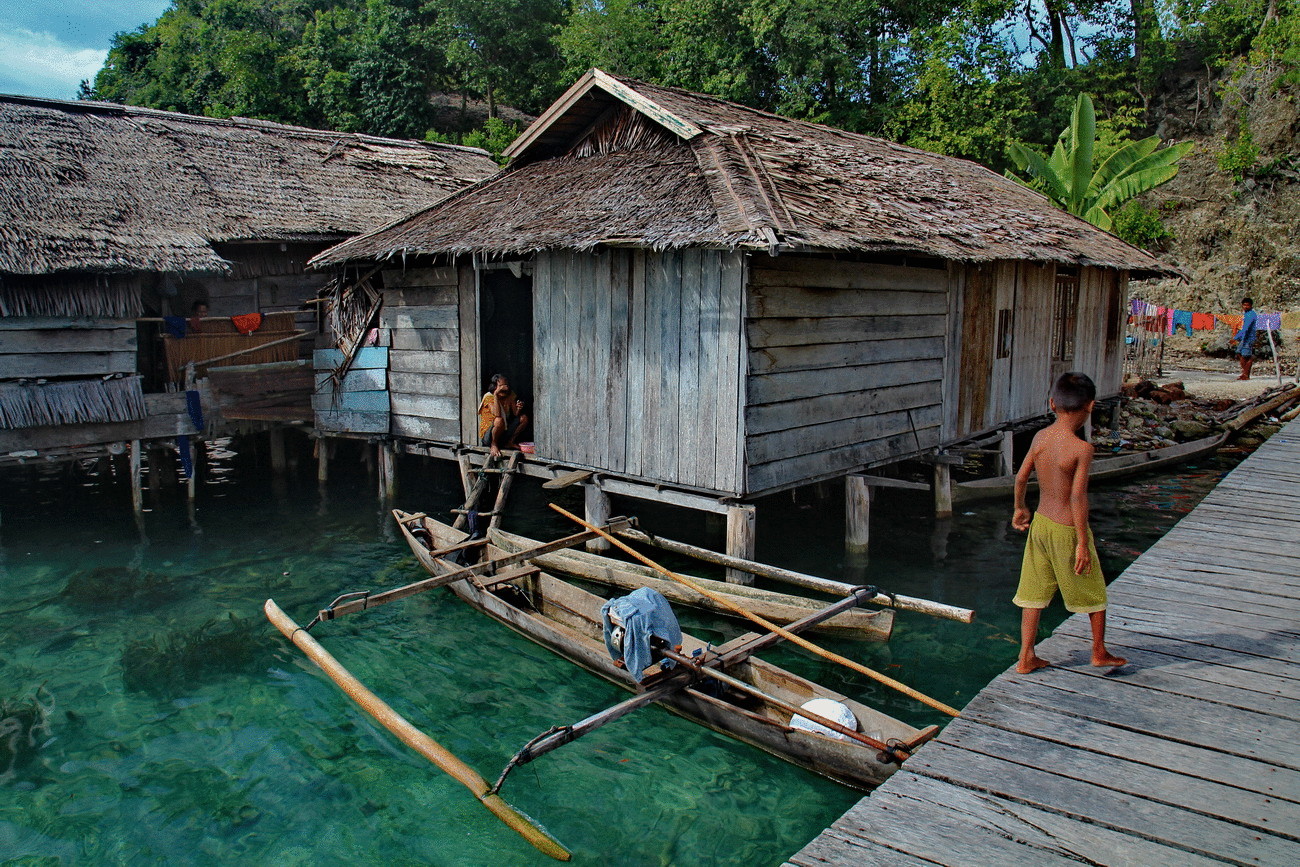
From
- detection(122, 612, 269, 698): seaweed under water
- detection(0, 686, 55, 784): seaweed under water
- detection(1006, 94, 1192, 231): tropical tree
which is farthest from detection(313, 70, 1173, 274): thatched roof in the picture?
detection(1006, 94, 1192, 231): tropical tree

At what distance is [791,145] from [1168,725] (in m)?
7.52

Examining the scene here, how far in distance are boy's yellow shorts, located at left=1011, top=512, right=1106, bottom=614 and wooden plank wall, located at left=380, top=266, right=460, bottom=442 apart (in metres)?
7.94

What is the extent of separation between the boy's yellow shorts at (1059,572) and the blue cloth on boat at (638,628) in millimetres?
2381

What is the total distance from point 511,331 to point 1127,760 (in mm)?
10542

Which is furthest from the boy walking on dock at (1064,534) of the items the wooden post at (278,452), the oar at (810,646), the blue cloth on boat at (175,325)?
the wooden post at (278,452)

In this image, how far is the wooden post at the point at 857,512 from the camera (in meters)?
9.79

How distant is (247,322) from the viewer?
42.2ft

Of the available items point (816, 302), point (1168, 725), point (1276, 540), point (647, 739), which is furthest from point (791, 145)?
point (1168, 725)

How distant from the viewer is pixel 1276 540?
657cm

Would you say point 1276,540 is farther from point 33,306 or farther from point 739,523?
point 33,306

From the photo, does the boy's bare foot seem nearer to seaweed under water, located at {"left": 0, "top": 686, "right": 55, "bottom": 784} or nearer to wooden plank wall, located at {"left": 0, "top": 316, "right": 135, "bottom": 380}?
seaweed under water, located at {"left": 0, "top": 686, "right": 55, "bottom": 784}

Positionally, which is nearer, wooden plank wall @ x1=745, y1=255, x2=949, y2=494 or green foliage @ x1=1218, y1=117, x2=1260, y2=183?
wooden plank wall @ x1=745, y1=255, x2=949, y2=494

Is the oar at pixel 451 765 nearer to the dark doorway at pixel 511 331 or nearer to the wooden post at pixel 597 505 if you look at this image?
the wooden post at pixel 597 505

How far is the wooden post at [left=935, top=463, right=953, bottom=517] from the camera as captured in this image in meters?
11.5
